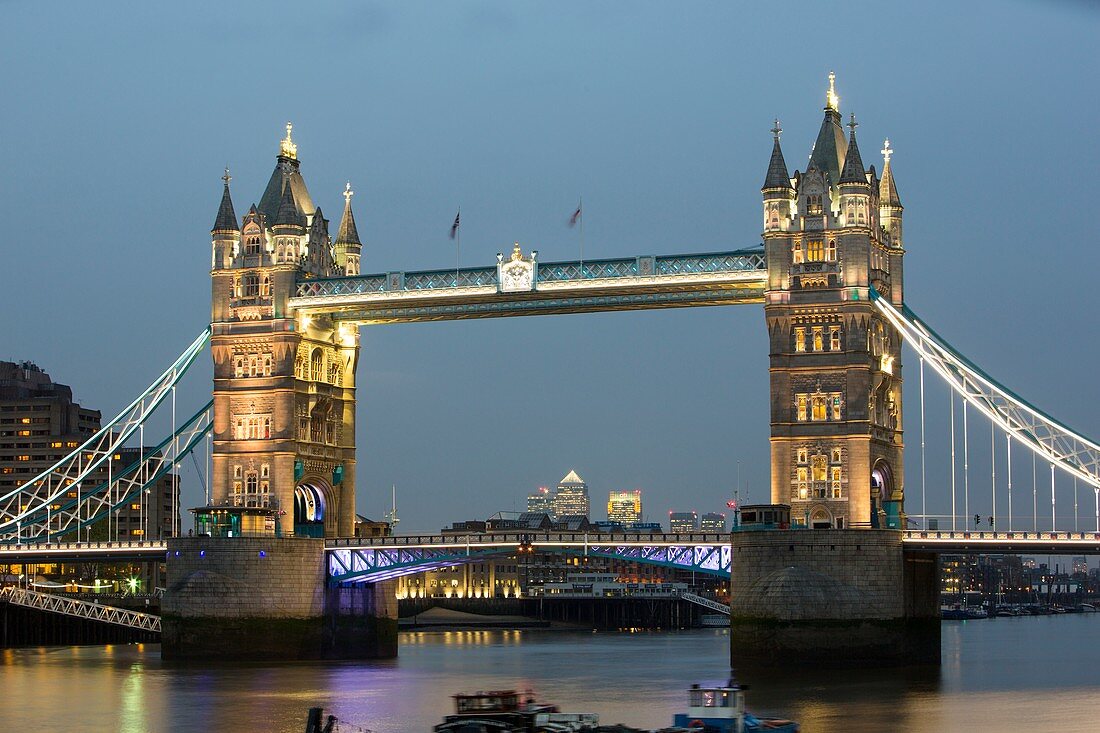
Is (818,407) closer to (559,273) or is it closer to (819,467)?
(819,467)

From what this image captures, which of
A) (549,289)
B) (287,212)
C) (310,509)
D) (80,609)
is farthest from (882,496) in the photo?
(80,609)

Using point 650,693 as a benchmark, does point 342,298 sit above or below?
above

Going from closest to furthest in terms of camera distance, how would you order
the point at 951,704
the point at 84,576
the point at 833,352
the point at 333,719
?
the point at 333,719 < the point at 951,704 < the point at 833,352 < the point at 84,576

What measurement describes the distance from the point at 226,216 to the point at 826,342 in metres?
33.3

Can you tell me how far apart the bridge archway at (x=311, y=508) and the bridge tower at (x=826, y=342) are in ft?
84.3

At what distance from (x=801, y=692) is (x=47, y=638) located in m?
62.2

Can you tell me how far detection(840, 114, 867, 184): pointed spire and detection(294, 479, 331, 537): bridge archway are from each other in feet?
106

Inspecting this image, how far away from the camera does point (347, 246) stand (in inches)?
4210

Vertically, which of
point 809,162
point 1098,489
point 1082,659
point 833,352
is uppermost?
point 809,162

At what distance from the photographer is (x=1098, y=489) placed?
82062 millimetres

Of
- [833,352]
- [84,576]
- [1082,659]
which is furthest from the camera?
[84,576]

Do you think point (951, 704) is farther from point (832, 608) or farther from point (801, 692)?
point (832, 608)

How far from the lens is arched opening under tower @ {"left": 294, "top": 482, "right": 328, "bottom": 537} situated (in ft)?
331

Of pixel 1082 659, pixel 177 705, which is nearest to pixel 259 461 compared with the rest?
pixel 177 705
